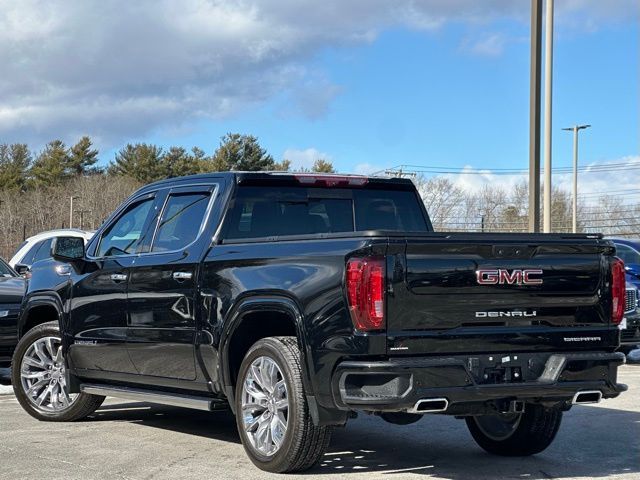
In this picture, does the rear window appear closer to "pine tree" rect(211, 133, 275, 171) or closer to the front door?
the front door

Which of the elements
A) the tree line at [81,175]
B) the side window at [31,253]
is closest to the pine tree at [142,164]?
the tree line at [81,175]

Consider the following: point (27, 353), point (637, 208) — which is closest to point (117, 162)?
point (637, 208)

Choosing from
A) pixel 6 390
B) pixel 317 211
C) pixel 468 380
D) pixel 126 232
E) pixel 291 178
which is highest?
pixel 291 178

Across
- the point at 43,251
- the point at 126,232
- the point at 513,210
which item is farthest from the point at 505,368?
the point at 513,210

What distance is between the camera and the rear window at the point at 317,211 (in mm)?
7742

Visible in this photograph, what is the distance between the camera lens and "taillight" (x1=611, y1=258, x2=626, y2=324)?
6.66m

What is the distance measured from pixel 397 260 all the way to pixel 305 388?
1.01m

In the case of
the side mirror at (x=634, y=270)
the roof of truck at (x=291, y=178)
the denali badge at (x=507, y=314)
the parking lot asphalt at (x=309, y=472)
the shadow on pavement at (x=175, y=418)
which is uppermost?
the roof of truck at (x=291, y=178)

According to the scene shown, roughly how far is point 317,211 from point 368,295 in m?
2.26

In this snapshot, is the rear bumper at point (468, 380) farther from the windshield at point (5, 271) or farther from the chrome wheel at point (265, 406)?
the windshield at point (5, 271)

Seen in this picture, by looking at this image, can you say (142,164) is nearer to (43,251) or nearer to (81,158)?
(81,158)

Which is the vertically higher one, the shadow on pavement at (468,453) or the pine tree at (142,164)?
the pine tree at (142,164)

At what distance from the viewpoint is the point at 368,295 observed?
589 cm

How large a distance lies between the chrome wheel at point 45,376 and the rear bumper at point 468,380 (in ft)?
13.0
